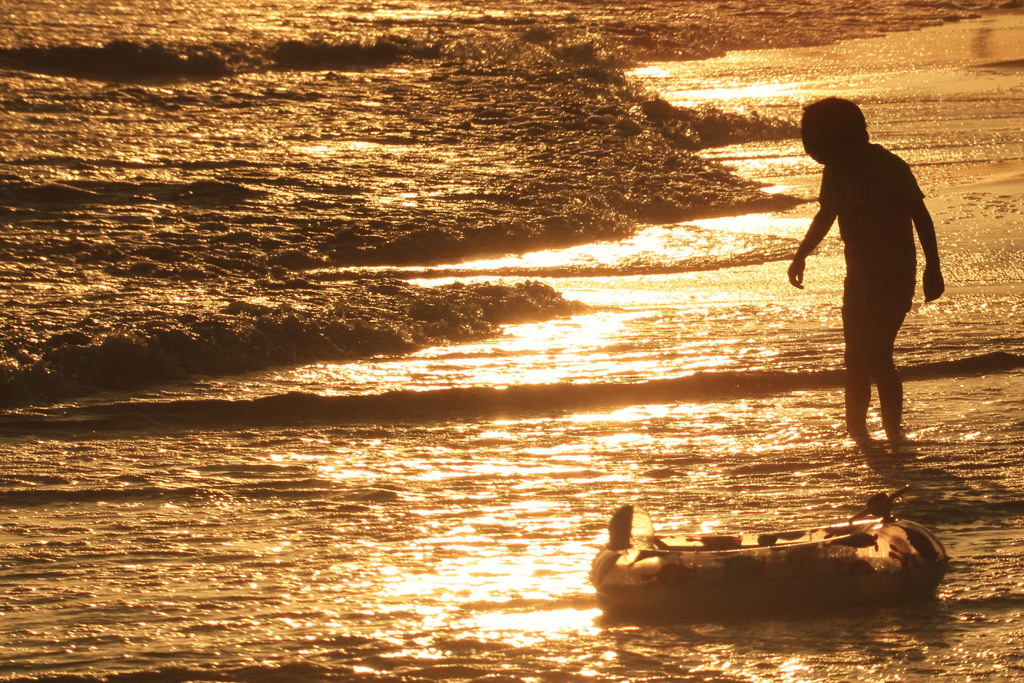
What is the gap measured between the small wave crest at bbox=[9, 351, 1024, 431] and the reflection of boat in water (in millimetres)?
2017

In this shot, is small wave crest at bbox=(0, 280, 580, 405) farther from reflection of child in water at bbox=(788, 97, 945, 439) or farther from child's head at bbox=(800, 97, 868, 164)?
child's head at bbox=(800, 97, 868, 164)

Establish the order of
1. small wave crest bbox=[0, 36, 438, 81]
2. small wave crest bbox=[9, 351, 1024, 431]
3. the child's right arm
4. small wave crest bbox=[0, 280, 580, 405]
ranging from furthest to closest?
small wave crest bbox=[0, 36, 438, 81], small wave crest bbox=[0, 280, 580, 405], small wave crest bbox=[9, 351, 1024, 431], the child's right arm

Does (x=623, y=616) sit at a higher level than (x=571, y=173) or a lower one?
lower

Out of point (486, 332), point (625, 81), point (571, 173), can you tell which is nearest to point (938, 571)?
point (486, 332)

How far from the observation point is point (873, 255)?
5008 mm

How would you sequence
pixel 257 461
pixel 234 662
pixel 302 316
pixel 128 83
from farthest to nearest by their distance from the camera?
1. pixel 128 83
2. pixel 302 316
3. pixel 257 461
4. pixel 234 662

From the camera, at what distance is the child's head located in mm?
4820

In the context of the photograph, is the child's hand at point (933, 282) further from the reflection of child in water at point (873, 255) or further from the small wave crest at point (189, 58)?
the small wave crest at point (189, 58)

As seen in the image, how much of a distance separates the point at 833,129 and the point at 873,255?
0.50m

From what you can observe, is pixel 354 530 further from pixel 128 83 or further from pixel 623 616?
pixel 128 83

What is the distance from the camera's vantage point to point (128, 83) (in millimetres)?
12914

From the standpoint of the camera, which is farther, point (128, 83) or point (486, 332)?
point (128, 83)

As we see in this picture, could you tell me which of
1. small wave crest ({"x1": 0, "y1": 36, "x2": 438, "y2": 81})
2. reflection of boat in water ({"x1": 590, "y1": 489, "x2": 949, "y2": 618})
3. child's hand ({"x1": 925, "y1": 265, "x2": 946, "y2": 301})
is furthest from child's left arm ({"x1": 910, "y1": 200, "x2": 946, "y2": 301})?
small wave crest ({"x1": 0, "y1": 36, "x2": 438, "y2": 81})

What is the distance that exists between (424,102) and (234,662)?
33.5 ft
